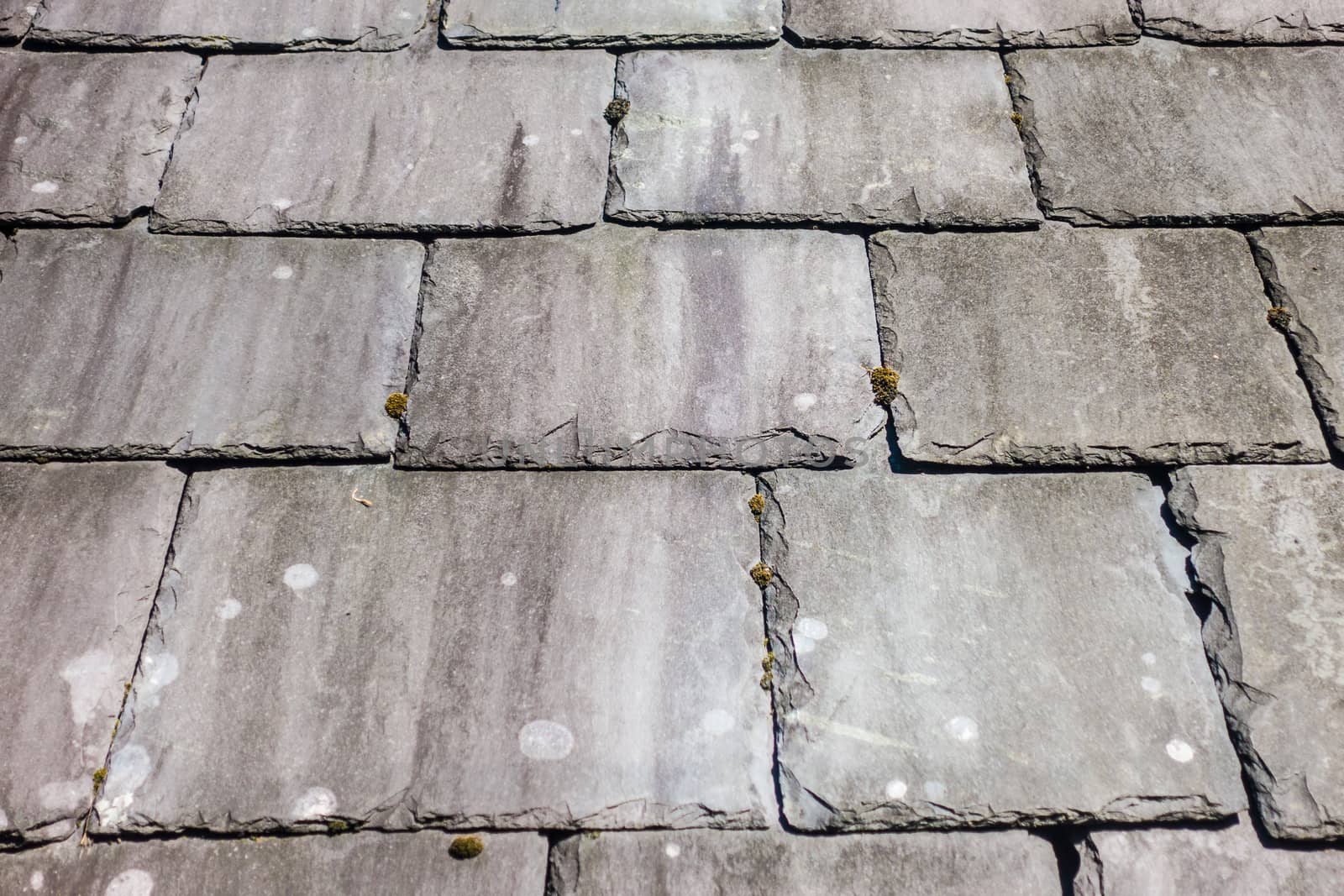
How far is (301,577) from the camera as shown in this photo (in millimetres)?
1404

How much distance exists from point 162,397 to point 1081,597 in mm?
1549

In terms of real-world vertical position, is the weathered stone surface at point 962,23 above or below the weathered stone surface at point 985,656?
above

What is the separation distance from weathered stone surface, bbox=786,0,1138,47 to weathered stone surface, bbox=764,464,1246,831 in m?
1.02

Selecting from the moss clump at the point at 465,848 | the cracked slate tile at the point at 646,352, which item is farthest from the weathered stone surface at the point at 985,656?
the moss clump at the point at 465,848

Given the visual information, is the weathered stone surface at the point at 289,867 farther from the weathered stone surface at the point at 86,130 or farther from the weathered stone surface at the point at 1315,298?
the weathered stone surface at the point at 1315,298

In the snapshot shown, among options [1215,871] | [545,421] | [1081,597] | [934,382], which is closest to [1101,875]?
[1215,871]

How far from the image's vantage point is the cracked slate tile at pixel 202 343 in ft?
4.98

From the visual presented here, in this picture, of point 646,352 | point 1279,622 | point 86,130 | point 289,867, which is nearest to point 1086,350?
point 1279,622

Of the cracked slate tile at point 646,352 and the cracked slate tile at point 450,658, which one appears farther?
→ the cracked slate tile at point 646,352

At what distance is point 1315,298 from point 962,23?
35.2 inches

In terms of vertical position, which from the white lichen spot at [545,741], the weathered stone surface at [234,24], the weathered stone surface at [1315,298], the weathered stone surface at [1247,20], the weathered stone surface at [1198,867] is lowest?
the weathered stone surface at [1198,867]

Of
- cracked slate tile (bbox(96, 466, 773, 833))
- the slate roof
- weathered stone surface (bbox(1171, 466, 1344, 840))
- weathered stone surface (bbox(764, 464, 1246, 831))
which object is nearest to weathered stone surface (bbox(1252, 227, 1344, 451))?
the slate roof

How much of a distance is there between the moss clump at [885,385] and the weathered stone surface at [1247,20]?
1.07m

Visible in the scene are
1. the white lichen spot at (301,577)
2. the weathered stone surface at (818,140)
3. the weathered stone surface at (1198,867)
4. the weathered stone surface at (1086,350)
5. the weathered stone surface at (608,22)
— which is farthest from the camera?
the weathered stone surface at (608,22)
